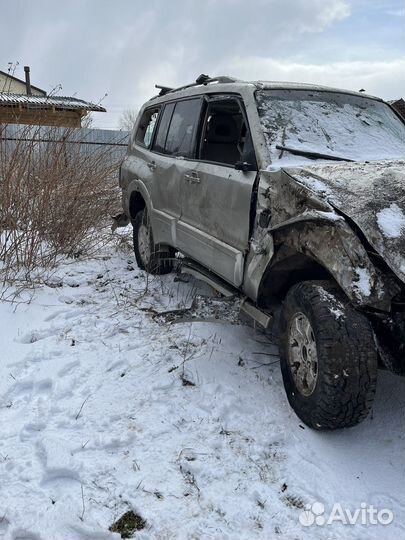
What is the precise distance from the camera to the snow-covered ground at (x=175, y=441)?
88.0 inches

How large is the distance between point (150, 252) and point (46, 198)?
1.44 m

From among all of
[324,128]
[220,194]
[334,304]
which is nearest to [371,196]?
[334,304]

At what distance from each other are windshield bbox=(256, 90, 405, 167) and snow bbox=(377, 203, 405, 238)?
87 centimetres

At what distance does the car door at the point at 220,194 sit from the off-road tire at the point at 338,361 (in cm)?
92

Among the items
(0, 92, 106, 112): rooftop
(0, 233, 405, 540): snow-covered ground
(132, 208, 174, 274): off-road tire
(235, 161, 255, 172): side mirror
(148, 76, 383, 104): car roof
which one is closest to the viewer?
(0, 233, 405, 540): snow-covered ground

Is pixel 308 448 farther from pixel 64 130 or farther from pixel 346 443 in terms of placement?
pixel 64 130

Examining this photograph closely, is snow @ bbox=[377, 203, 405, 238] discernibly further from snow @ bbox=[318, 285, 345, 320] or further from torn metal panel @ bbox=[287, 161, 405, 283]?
snow @ bbox=[318, 285, 345, 320]

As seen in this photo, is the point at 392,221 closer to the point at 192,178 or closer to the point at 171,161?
the point at 192,178

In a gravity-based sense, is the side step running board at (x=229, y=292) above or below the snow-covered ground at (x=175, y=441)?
above

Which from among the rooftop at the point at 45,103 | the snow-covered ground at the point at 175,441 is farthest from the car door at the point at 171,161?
the rooftop at the point at 45,103

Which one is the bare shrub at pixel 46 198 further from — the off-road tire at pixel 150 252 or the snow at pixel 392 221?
the snow at pixel 392 221

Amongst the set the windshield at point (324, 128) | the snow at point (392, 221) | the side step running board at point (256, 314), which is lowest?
the side step running board at point (256, 314)

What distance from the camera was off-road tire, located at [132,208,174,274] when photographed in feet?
17.2

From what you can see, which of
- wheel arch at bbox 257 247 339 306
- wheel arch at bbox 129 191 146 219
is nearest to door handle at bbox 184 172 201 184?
wheel arch at bbox 257 247 339 306
